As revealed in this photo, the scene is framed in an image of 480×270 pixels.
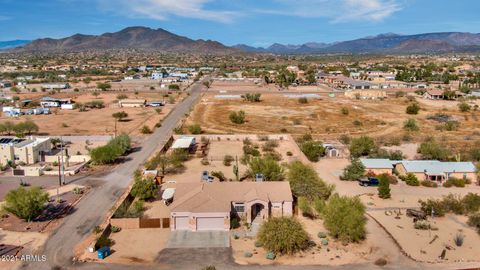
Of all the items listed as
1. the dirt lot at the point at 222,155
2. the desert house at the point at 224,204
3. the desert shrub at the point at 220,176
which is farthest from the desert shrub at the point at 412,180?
the desert shrub at the point at 220,176

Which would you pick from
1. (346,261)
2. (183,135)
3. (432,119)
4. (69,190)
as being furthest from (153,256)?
(432,119)

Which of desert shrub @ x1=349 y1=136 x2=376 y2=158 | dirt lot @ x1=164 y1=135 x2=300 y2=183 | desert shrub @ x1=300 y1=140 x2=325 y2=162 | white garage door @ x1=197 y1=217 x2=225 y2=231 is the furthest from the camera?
desert shrub @ x1=349 y1=136 x2=376 y2=158

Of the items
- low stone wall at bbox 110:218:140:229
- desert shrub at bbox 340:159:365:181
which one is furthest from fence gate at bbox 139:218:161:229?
desert shrub at bbox 340:159:365:181

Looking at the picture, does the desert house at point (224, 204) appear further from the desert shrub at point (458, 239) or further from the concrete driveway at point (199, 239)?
the desert shrub at point (458, 239)

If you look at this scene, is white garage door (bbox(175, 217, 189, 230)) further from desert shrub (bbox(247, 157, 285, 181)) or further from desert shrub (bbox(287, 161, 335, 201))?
desert shrub (bbox(247, 157, 285, 181))

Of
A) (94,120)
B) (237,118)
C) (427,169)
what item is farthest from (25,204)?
(94,120)

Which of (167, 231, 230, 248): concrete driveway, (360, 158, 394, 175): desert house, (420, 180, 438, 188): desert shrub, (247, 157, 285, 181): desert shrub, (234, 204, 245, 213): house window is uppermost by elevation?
(247, 157, 285, 181): desert shrub
